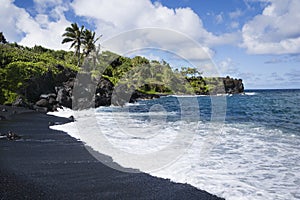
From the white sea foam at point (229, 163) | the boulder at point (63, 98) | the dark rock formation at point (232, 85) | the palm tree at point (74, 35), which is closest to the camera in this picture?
the white sea foam at point (229, 163)

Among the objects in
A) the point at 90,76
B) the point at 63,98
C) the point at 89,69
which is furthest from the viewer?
the point at 89,69

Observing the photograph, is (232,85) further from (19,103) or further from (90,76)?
(19,103)

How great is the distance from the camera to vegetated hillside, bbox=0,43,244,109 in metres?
29.4

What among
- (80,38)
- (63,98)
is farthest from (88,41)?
→ (63,98)

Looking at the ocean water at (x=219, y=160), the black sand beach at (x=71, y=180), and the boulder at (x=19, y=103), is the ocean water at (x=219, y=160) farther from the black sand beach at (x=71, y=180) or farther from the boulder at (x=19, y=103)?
the boulder at (x=19, y=103)

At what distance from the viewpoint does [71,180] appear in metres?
6.28

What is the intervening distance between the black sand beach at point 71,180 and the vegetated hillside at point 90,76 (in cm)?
2006

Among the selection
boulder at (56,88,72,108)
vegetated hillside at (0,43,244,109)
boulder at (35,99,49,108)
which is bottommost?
boulder at (35,99,49,108)

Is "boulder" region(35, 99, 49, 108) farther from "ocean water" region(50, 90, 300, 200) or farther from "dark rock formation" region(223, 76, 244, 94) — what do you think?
"dark rock formation" region(223, 76, 244, 94)

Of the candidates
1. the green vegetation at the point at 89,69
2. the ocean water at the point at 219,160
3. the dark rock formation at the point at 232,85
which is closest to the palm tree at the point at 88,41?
the green vegetation at the point at 89,69

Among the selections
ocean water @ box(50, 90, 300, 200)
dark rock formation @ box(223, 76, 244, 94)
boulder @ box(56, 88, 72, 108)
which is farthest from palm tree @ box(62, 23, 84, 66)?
dark rock formation @ box(223, 76, 244, 94)

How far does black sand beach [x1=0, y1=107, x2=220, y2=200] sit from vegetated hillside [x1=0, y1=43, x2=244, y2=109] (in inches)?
790

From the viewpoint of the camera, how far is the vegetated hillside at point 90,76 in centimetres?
2942

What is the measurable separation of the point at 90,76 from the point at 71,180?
124ft
